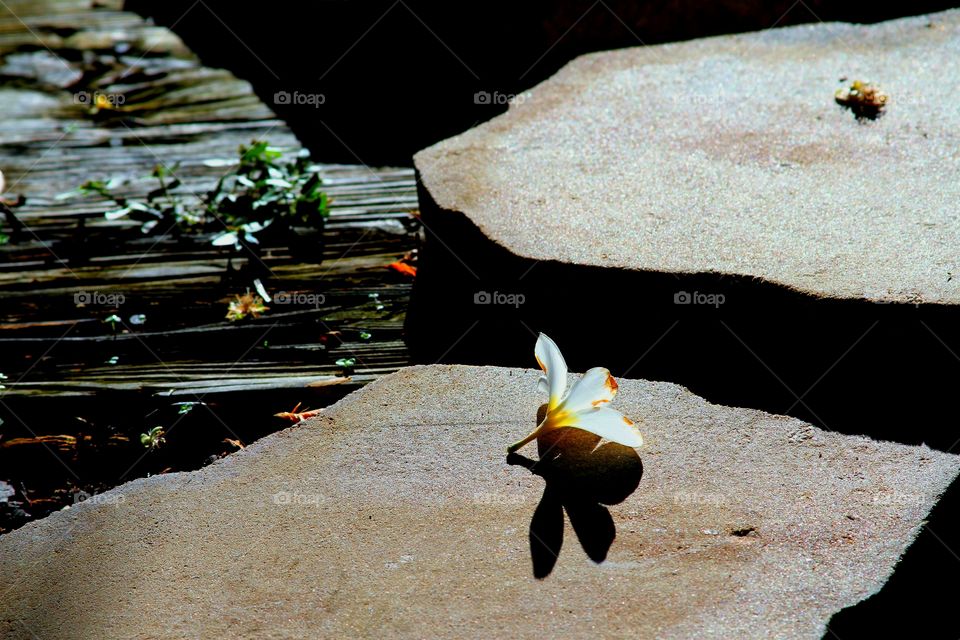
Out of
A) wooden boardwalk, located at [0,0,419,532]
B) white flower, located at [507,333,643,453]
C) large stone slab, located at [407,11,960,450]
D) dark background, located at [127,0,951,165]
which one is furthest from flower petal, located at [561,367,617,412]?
dark background, located at [127,0,951,165]

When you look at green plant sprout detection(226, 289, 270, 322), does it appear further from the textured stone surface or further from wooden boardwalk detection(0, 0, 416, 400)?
the textured stone surface

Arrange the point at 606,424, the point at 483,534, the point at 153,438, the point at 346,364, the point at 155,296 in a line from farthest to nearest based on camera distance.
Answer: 1. the point at 155,296
2. the point at 346,364
3. the point at 153,438
4. the point at 606,424
5. the point at 483,534

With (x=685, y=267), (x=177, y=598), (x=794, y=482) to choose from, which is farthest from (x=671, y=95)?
(x=177, y=598)

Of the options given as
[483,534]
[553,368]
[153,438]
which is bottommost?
[153,438]

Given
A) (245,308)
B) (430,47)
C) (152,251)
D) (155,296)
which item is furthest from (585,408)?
(430,47)

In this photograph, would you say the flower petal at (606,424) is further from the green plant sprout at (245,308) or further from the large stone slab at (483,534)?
the green plant sprout at (245,308)

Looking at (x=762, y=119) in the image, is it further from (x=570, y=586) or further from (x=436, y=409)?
(x=570, y=586)

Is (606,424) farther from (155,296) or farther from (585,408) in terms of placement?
(155,296)

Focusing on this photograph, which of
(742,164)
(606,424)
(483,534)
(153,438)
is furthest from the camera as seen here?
(742,164)

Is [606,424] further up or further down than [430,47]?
further down
